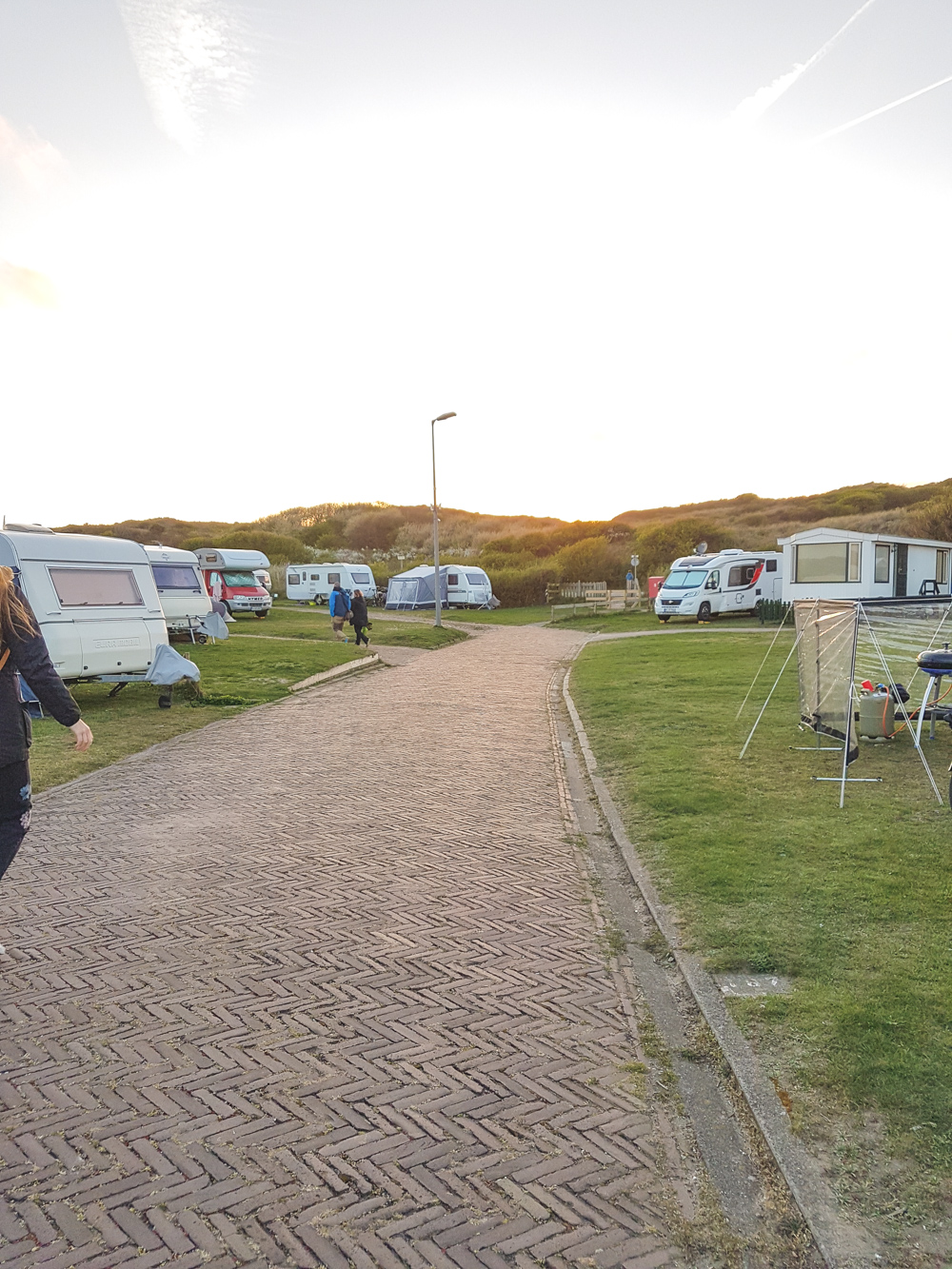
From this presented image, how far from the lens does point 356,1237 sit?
263cm

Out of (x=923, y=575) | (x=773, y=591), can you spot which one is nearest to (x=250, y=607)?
(x=773, y=591)

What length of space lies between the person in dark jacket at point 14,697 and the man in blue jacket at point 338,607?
65.7ft

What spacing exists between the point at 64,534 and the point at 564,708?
8.02 m

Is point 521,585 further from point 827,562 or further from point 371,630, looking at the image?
point 827,562

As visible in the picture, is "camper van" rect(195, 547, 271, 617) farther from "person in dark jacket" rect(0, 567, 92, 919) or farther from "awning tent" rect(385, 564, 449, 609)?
"person in dark jacket" rect(0, 567, 92, 919)

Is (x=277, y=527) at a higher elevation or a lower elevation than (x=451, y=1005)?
higher

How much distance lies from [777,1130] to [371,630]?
26.6 metres

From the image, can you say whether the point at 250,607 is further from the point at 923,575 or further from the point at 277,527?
the point at 277,527

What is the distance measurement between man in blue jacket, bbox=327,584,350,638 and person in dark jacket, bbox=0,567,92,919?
20.0m

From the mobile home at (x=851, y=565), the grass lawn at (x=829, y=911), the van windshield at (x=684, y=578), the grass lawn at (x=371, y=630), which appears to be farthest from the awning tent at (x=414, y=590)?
the grass lawn at (x=829, y=911)

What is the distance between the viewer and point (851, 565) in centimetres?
2681

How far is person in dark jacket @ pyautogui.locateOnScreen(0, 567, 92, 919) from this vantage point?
4.27m

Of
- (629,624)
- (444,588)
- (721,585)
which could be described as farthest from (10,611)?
(444,588)

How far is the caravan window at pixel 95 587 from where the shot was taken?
1301 centimetres
